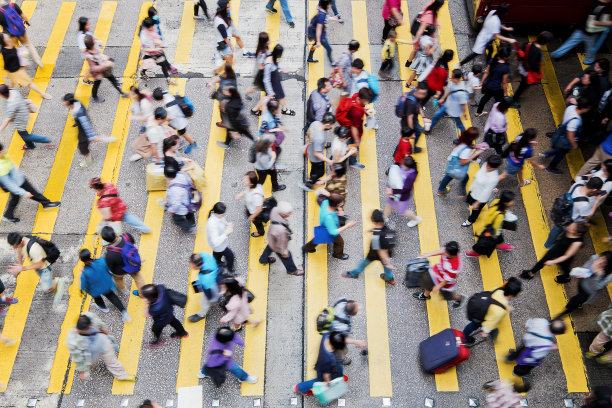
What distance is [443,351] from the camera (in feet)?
25.3

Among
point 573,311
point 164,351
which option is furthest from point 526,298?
point 164,351

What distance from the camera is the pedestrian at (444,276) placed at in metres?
7.44

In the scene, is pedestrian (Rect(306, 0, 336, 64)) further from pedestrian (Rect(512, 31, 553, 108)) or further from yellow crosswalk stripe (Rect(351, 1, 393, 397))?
→ pedestrian (Rect(512, 31, 553, 108))

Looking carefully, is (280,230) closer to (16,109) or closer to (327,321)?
(327,321)

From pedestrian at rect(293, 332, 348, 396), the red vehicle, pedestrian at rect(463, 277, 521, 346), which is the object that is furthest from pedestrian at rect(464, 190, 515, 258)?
the red vehicle

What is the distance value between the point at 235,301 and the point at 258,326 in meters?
1.29

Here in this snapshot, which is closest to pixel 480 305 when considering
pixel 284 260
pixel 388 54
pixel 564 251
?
pixel 564 251

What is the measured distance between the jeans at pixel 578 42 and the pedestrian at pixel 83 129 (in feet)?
32.8

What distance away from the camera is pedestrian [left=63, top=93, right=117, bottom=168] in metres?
9.25

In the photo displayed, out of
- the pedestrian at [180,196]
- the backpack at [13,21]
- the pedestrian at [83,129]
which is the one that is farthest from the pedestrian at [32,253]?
the backpack at [13,21]

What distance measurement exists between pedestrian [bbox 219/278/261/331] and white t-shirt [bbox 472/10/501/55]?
7.58 m

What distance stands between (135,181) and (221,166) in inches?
68.4

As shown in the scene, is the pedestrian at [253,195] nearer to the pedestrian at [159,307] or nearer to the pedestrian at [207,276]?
the pedestrian at [207,276]

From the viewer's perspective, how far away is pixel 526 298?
28.6 ft
